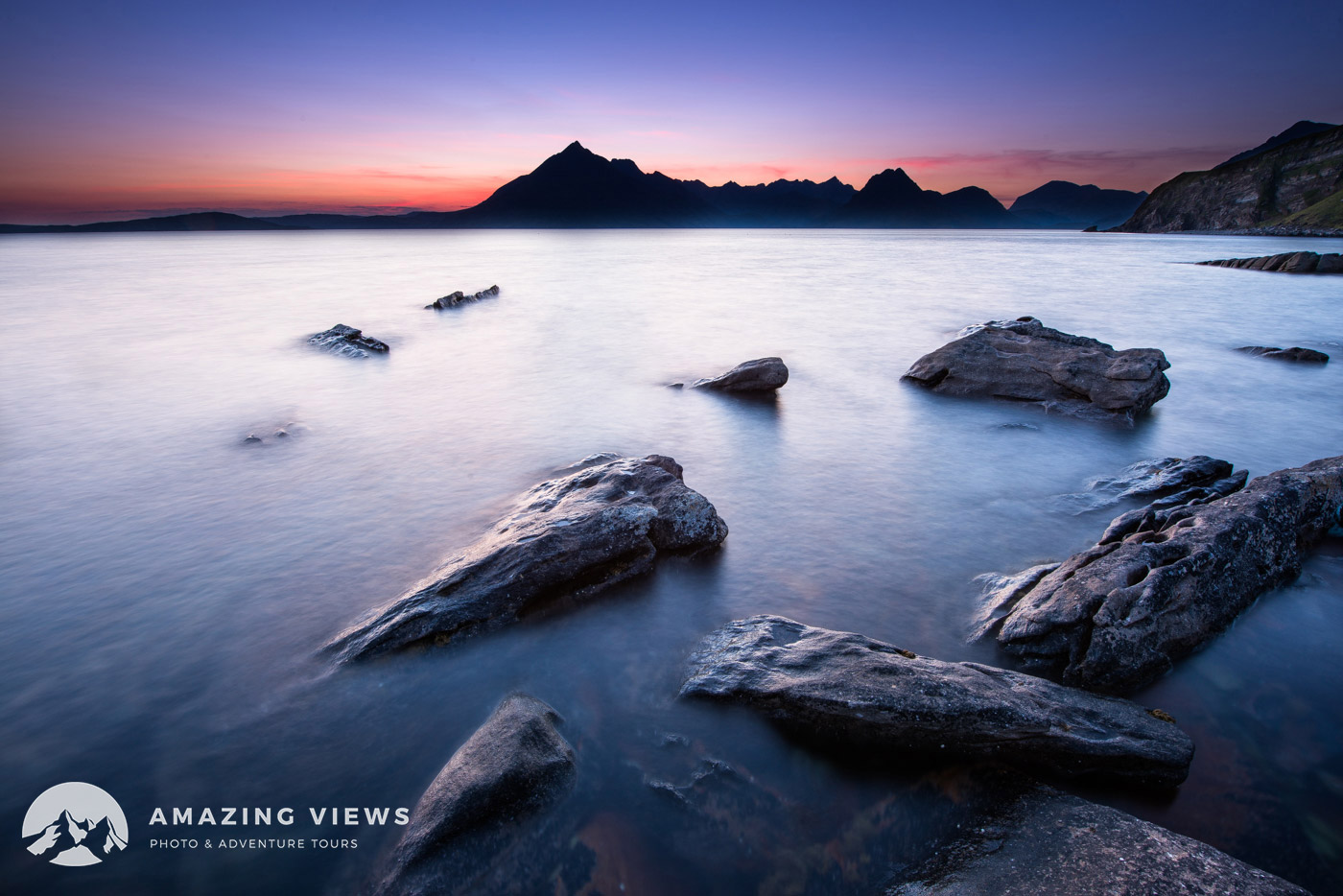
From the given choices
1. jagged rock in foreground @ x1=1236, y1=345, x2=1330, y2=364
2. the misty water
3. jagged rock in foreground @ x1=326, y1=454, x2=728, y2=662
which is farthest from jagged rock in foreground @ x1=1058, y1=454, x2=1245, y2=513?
jagged rock in foreground @ x1=1236, y1=345, x2=1330, y2=364

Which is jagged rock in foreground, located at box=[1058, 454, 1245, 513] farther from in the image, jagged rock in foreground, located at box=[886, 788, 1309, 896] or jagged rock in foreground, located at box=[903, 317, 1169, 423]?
jagged rock in foreground, located at box=[886, 788, 1309, 896]

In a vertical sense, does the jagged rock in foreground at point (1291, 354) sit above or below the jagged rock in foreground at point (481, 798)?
above

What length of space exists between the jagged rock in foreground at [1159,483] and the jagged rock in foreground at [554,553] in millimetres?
6126

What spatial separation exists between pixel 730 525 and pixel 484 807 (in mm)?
5759

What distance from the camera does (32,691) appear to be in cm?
618

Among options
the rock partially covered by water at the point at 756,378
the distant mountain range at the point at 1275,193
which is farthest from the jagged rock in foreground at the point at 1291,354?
the distant mountain range at the point at 1275,193

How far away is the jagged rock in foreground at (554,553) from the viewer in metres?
6.73

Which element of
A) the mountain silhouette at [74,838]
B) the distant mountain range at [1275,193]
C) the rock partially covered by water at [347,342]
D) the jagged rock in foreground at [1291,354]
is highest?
the distant mountain range at [1275,193]

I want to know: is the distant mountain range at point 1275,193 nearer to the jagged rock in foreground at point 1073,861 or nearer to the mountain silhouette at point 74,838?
the jagged rock in foreground at point 1073,861

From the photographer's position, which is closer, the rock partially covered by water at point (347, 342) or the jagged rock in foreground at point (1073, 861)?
the jagged rock in foreground at point (1073, 861)

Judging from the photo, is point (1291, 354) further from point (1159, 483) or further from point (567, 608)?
point (567, 608)

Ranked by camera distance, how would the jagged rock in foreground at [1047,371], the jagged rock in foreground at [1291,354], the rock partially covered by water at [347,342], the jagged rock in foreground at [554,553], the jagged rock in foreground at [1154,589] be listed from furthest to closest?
1. the rock partially covered by water at [347,342]
2. the jagged rock in foreground at [1291,354]
3. the jagged rock in foreground at [1047,371]
4. the jagged rock in foreground at [554,553]
5. the jagged rock in foreground at [1154,589]

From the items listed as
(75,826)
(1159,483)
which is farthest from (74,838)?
(1159,483)

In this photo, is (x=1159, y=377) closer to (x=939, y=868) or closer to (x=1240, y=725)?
(x=1240, y=725)
